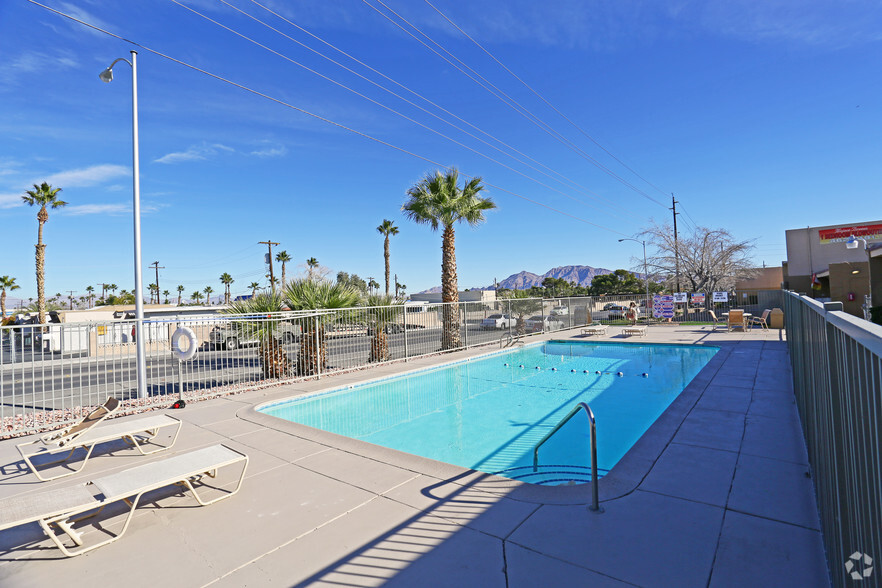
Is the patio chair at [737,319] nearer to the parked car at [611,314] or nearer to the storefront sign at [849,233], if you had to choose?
the parked car at [611,314]

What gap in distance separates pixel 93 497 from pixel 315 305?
8.88 m

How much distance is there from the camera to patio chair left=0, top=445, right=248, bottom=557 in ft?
10.5

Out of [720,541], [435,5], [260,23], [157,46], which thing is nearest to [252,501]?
[720,541]

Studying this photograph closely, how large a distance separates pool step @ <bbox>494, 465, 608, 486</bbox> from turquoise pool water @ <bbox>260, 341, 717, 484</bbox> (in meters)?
0.01

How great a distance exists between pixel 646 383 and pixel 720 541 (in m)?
8.44

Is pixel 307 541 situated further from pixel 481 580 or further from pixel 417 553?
pixel 481 580

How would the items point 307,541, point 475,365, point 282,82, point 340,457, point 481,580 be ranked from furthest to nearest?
point 475,365 → point 282,82 → point 340,457 → point 307,541 → point 481,580

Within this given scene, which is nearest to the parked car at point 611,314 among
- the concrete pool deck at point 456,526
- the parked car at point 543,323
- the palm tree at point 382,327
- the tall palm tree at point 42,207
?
the parked car at point 543,323

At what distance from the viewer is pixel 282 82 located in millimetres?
12461

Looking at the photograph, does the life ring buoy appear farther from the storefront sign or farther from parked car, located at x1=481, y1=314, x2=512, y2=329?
the storefront sign

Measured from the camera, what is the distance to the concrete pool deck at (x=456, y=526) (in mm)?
2908

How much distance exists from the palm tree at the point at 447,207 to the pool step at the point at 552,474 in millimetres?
11290

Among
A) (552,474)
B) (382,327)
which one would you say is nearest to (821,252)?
(382,327)

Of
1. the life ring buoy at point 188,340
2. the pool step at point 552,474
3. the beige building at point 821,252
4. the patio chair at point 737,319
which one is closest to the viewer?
the pool step at point 552,474
